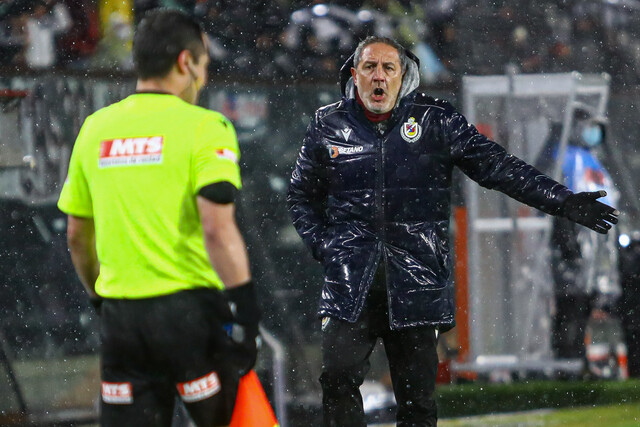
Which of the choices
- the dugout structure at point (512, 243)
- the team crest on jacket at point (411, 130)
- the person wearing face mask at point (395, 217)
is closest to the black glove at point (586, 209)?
the person wearing face mask at point (395, 217)

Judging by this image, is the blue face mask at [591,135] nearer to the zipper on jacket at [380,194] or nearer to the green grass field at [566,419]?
the green grass field at [566,419]

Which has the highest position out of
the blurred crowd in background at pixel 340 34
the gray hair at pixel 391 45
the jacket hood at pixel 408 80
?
the blurred crowd in background at pixel 340 34

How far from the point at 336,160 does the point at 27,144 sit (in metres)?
2.96

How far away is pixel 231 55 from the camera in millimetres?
7234

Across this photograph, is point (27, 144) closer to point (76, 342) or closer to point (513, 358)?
point (76, 342)

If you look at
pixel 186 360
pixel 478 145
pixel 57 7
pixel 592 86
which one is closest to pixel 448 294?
pixel 478 145

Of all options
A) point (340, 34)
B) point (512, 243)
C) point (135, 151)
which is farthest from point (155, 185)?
point (512, 243)

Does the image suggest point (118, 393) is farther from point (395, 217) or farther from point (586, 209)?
point (586, 209)

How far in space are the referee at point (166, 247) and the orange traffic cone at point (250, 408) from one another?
0.17 ft

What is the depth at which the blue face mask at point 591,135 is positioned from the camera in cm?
827

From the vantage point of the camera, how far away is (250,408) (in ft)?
10.8

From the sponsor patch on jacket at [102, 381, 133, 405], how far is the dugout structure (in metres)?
4.90

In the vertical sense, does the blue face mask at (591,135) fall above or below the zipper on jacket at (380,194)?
above

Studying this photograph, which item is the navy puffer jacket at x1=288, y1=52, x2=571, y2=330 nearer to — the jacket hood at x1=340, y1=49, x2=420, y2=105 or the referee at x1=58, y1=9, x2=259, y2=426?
the jacket hood at x1=340, y1=49, x2=420, y2=105
